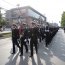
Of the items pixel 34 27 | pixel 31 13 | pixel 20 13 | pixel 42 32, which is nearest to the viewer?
pixel 34 27

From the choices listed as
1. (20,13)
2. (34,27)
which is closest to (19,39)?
(34,27)

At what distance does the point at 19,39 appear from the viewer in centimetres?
1447

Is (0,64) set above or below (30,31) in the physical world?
below

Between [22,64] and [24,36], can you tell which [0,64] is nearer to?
[22,64]

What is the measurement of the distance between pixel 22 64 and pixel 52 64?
4.25 ft

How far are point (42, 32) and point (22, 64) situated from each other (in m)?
14.8

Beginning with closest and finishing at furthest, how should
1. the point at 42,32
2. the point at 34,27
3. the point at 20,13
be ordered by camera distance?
the point at 34,27, the point at 42,32, the point at 20,13

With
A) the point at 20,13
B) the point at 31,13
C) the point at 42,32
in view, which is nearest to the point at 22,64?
the point at 42,32

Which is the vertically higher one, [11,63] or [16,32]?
[16,32]

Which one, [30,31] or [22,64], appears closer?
[22,64]

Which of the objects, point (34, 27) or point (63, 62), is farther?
point (34, 27)

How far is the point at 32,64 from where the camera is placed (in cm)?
1055

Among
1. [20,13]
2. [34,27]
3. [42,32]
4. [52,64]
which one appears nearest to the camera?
[52,64]

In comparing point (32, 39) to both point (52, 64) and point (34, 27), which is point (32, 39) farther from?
point (52, 64)
